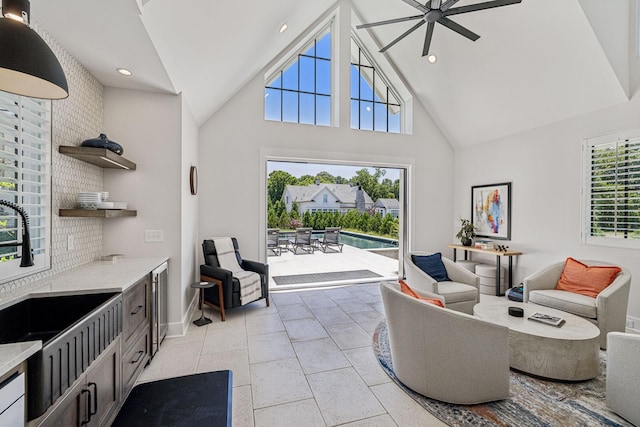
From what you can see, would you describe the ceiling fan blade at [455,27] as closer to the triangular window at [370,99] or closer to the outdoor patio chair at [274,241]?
the triangular window at [370,99]

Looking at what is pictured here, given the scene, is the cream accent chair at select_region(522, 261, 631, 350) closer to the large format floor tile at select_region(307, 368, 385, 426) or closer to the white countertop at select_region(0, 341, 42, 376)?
the large format floor tile at select_region(307, 368, 385, 426)

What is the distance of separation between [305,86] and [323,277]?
12.7ft

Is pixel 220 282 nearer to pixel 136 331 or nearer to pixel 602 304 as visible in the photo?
pixel 136 331

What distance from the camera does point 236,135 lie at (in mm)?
4859

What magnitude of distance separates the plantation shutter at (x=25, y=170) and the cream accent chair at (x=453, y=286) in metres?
3.80

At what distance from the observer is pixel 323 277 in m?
6.03

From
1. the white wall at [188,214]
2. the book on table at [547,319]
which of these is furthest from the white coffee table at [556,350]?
the white wall at [188,214]

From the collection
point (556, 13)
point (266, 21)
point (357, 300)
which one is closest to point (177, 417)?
point (357, 300)

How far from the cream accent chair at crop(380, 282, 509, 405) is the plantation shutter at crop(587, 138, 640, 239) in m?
3.06

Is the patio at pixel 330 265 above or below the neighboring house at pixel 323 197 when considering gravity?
below

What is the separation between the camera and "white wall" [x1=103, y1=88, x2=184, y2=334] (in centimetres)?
306

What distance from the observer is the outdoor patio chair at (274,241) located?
820cm

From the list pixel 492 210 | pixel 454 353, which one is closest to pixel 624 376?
pixel 454 353

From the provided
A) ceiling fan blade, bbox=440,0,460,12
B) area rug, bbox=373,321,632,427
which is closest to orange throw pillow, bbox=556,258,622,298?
area rug, bbox=373,321,632,427
